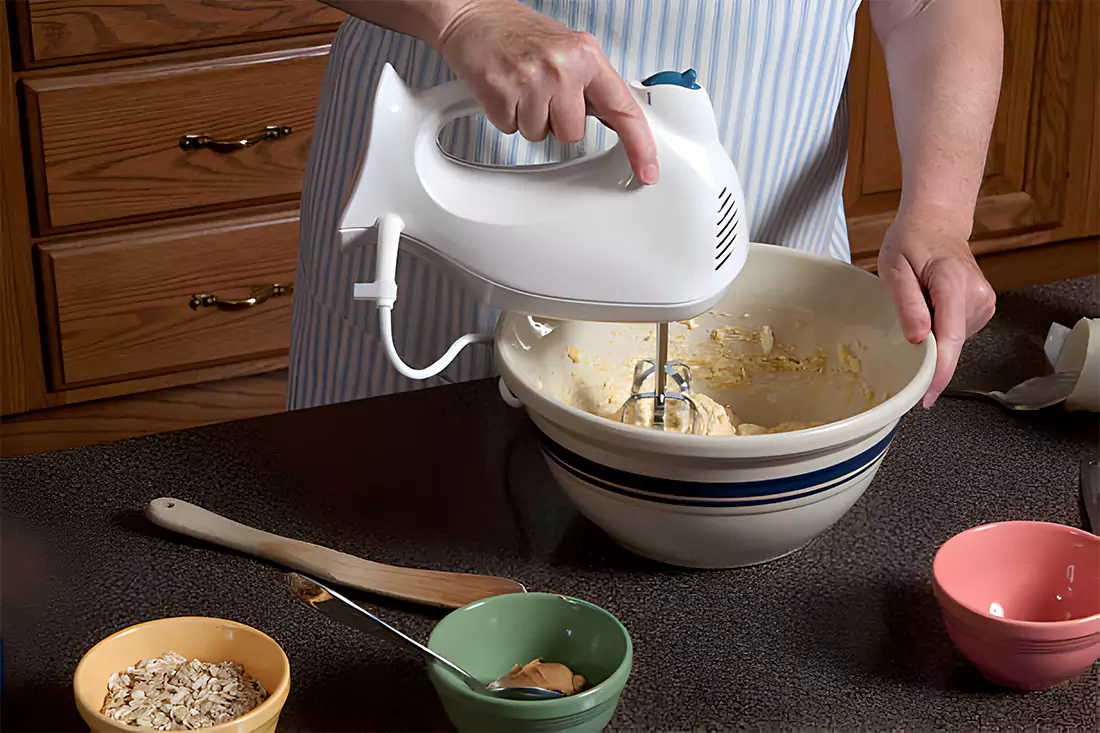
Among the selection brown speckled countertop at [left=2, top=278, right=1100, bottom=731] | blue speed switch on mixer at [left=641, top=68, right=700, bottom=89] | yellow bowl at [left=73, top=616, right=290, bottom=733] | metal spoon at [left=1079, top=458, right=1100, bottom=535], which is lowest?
brown speckled countertop at [left=2, top=278, right=1100, bottom=731]

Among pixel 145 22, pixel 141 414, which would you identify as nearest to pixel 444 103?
pixel 145 22

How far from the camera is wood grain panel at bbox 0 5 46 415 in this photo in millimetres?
1675

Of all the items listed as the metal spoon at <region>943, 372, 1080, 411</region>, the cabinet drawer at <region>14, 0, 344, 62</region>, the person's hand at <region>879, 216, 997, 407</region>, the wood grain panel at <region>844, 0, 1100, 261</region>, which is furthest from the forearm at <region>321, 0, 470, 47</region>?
the wood grain panel at <region>844, 0, 1100, 261</region>

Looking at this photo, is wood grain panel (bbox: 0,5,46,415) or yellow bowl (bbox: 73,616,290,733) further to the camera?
wood grain panel (bbox: 0,5,46,415)

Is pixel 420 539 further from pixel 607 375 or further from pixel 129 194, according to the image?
pixel 129 194

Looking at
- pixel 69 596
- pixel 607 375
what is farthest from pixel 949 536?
pixel 69 596

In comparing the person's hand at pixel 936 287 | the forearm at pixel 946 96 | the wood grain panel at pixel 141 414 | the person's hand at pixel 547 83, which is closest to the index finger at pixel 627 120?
the person's hand at pixel 547 83

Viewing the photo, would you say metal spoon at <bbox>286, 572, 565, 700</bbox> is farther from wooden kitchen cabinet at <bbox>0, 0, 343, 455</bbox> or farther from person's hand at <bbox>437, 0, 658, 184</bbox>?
wooden kitchen cabinet at <bbox>0, 0, 343, 455</bbox>

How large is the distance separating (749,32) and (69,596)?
2.09 feet

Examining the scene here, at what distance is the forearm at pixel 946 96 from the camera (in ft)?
3.11

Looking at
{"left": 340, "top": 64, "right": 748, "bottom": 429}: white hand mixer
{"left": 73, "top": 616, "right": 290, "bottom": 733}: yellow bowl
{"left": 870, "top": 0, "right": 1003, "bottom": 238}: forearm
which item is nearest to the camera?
{"left": 73, "top": 616, "right": 290, "bottom": 733}: yellow bowl

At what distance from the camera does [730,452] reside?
675 mm

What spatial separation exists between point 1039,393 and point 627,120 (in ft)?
1.37

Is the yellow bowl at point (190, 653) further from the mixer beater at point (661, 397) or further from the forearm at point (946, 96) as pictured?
→ the forearm at point (946, 96)
